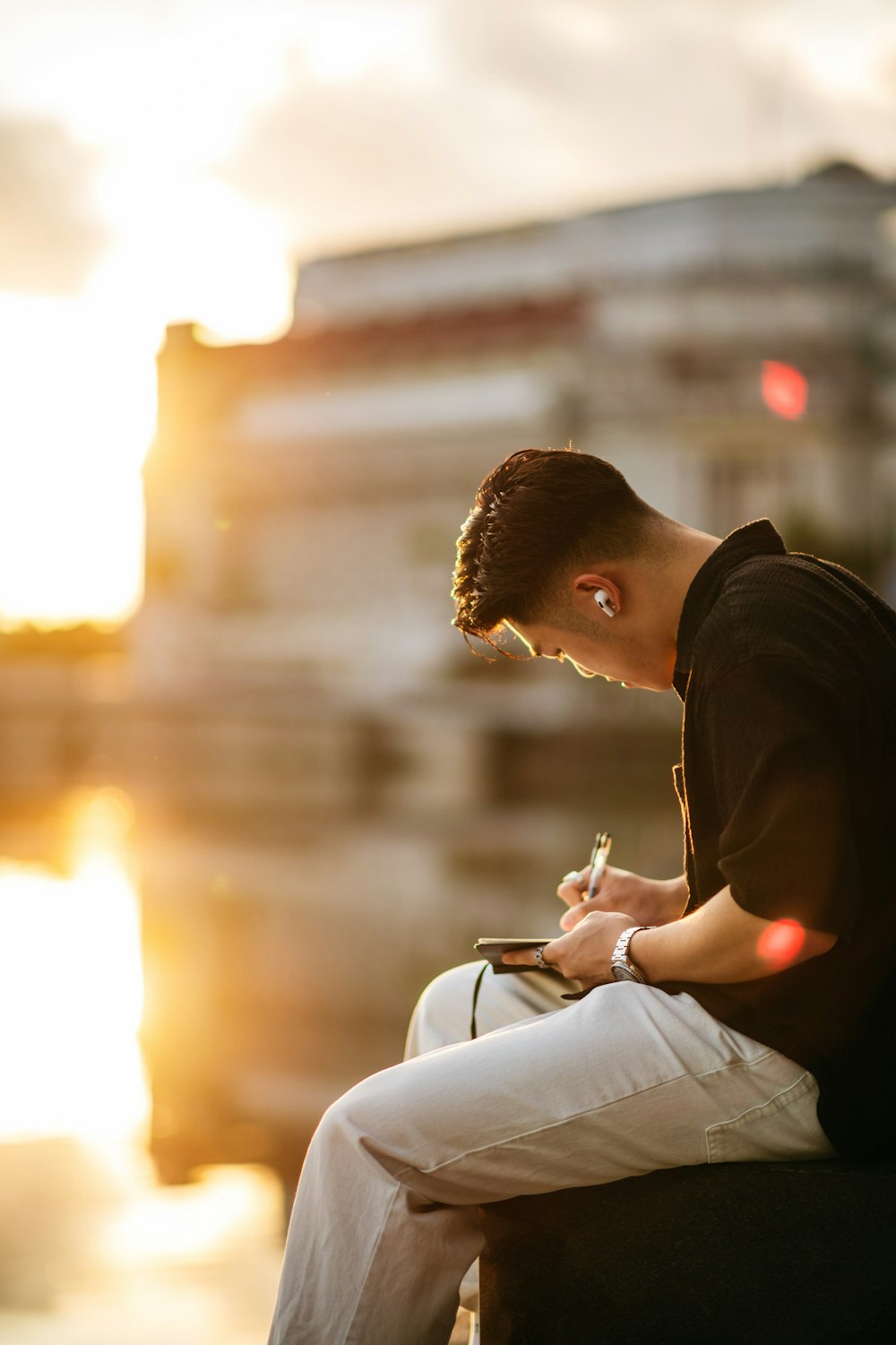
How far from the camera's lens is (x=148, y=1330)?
78.9 inches

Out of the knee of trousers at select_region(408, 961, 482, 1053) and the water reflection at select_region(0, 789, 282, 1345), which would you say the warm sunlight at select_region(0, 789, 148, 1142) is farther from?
the knee of trousers at select_region(408, 961, 482, 1053)

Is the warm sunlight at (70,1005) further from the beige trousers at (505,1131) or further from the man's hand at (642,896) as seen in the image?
the beige trousers at (505,1131)

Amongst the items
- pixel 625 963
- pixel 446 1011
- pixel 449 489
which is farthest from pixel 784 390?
pixel 625 963

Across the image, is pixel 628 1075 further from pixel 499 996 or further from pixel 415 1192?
pixel 499 996

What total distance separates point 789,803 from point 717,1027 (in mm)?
281

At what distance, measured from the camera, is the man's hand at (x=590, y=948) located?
5.19 ft

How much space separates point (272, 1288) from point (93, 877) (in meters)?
5.16

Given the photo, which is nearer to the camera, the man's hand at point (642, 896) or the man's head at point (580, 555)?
the man's head at point (580, 555)

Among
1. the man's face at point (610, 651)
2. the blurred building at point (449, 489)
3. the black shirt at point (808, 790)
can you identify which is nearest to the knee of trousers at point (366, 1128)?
the black shirt at point (808, 790)

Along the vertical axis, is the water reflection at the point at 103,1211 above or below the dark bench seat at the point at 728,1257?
below

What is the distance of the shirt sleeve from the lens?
4.31ft

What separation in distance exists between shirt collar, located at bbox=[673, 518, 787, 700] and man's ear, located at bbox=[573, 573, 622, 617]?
101 millimetres

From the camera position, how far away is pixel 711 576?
1.51 metres

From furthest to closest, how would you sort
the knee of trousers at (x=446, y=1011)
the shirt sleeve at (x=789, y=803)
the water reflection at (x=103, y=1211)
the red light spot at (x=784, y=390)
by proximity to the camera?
the red light spot at (x=784, y=390), the water reflection at (x=103, y=1211), the knee of trousers at (x=446, y=1011), the shirt sleeve at (x=789, y=803)
